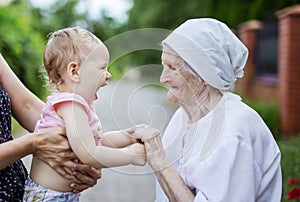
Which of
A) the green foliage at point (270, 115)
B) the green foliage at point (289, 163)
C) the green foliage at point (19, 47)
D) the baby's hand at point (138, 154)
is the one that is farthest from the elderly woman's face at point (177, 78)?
the green foliage at point (19, 47)

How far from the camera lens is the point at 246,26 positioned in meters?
17.7

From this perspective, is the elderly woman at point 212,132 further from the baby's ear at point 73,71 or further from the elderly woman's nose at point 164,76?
the baby's ear at point 73,71

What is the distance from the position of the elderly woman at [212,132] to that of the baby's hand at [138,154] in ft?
0.08

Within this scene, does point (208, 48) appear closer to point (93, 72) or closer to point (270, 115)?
point (93, 72)

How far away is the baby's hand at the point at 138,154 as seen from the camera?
9.19 ft

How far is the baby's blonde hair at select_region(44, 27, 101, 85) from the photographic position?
107 inches

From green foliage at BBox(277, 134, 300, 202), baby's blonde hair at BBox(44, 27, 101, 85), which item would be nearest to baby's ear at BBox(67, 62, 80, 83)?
baby's blonde hair at BBox(44, 27, 101, 85)

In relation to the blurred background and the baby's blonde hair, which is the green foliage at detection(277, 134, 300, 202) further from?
the baby's blonde hair

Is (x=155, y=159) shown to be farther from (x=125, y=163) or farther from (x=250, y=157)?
(x=250, y=157)

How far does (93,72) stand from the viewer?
2734 millimetres

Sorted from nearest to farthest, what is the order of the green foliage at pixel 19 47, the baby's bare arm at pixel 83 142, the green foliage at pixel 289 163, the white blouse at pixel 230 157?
the baby's bare arm at pixel 83 142 < the white blouse at pixel 230 157 < the green foliage at pixel 289 163 < the green foliage at pixel 19 47

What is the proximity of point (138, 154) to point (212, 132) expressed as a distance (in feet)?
1.06

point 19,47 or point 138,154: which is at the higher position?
point 138,154

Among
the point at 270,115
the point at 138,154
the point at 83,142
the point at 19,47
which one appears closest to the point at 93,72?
Answer: the point at 83,142
